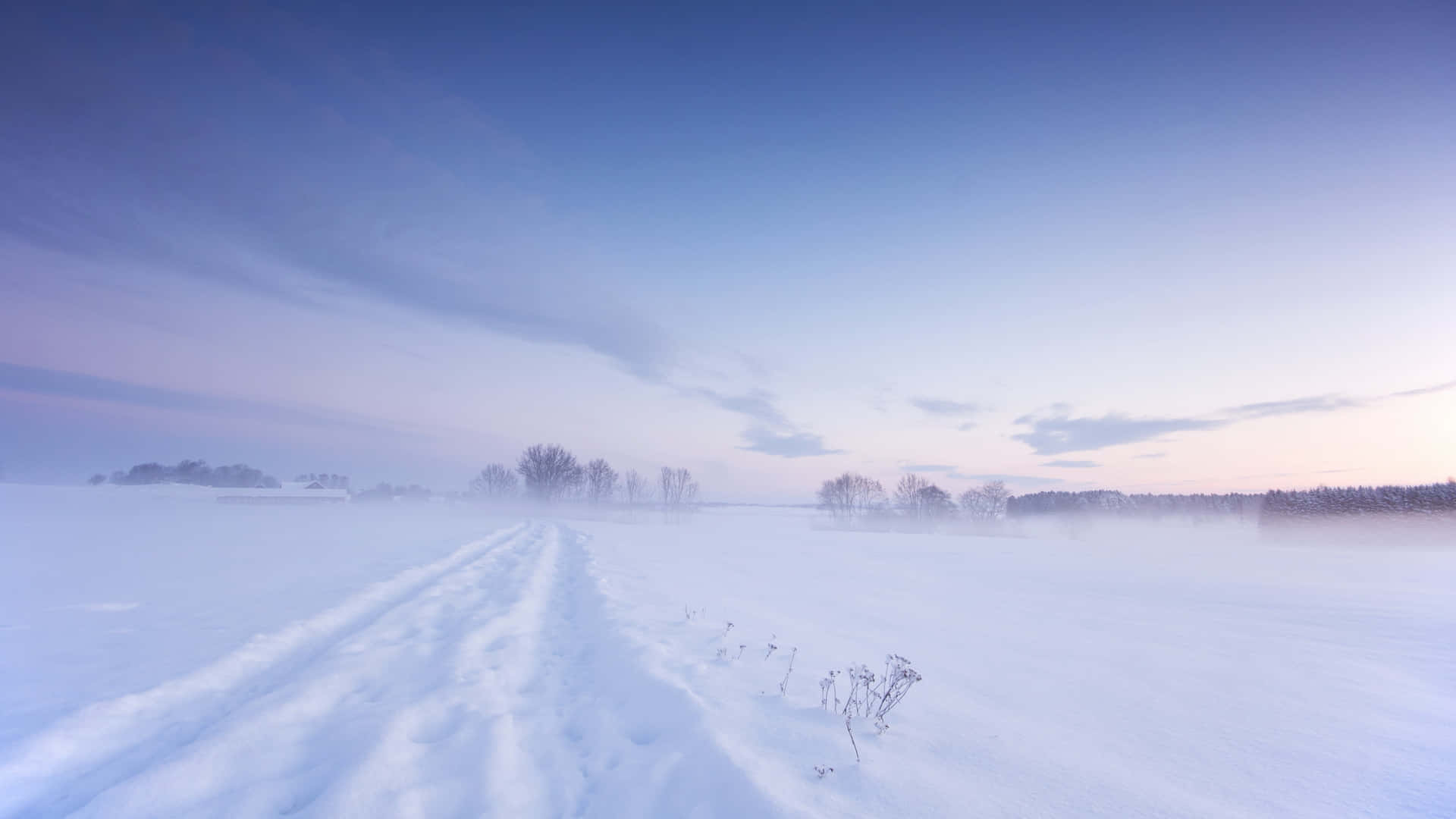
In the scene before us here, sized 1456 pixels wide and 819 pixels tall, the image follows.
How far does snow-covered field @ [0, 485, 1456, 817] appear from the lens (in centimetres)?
349

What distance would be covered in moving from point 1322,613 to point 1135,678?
9.80m

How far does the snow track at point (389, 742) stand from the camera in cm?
331

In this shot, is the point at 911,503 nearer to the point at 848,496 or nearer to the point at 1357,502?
the point at 848,496

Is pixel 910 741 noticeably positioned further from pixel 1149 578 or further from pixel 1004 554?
pixel 1004 554

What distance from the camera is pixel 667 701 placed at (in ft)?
16.8

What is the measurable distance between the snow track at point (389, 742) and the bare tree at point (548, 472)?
82.9 meters

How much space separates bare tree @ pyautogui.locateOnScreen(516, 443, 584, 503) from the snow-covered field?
74.6 metres

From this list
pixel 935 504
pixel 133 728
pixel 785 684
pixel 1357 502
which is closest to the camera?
pixel 133 728

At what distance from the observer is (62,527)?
2505 centimetres

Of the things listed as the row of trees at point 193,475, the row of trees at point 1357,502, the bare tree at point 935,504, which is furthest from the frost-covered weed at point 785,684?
the row of trees at point 193,475

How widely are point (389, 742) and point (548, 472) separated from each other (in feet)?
285

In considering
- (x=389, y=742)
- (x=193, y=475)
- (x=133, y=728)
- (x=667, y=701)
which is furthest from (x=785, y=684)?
(x=193, y=475)

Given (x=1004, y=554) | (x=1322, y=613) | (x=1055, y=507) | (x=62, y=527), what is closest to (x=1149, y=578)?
(x=1322, y=613)

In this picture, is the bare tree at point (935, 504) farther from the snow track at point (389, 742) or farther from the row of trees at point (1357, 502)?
the snow track at point (389, 742)
